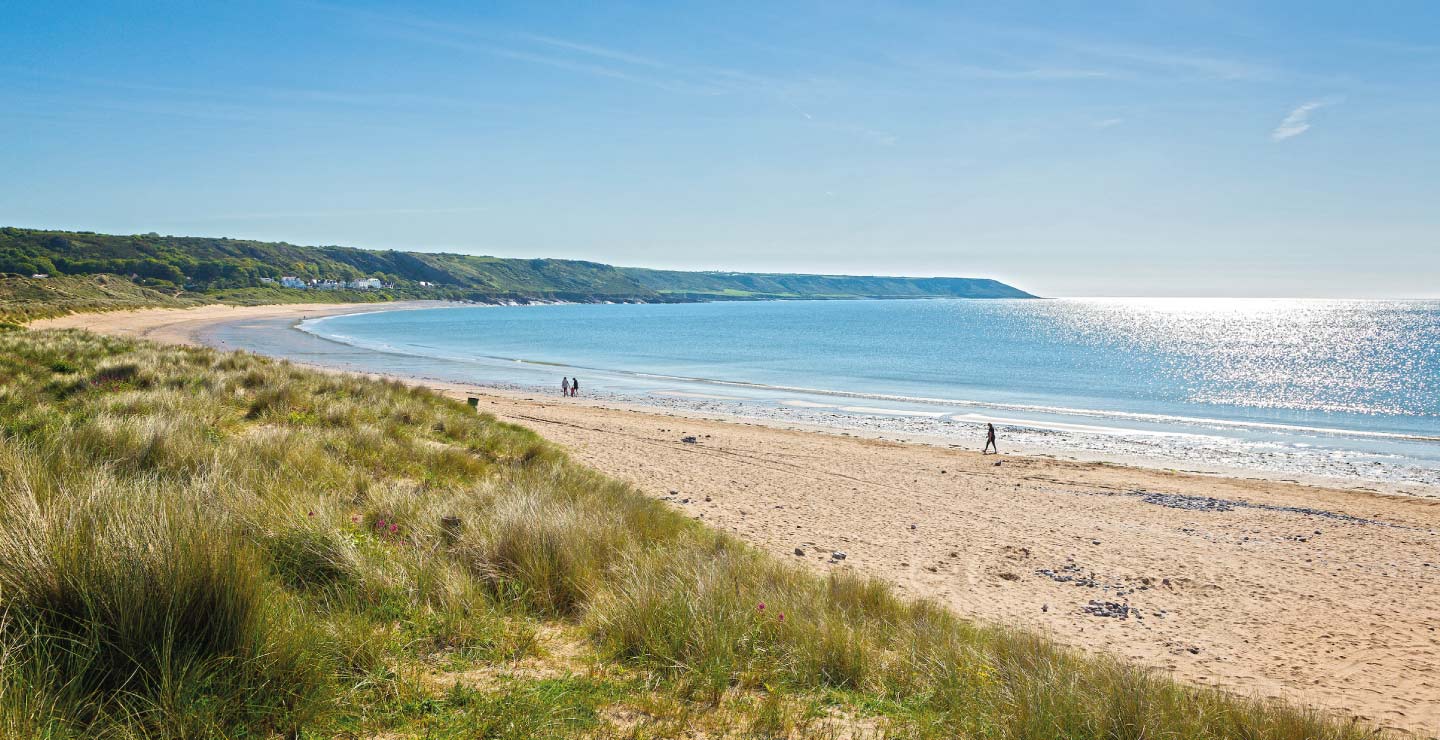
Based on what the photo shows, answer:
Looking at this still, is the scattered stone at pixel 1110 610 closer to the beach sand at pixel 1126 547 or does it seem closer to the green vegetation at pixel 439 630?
the beach sand at pixel 1126 547

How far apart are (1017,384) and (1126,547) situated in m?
35.9

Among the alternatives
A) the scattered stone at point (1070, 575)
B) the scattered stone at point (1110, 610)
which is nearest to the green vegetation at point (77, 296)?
the scattered stone at point (1070, 575)

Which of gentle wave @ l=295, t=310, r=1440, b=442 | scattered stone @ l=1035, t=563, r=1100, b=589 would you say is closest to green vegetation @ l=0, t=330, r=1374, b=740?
scattered stone @ l=1035, t=563, r=1100, b=589

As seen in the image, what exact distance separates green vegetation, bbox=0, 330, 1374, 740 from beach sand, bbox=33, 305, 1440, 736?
3501 mm

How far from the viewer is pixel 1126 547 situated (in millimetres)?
13016

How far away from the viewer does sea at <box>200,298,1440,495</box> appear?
26.5m

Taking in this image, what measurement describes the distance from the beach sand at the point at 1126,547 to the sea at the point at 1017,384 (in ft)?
18.7

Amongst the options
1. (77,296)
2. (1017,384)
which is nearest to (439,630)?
(1017,384)

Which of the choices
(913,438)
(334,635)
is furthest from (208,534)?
(913,438)

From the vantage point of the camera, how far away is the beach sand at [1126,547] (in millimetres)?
8461

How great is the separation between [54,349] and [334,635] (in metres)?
20.6

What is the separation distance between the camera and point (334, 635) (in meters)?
3.86

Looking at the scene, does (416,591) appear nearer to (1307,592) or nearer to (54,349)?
(1307,592)

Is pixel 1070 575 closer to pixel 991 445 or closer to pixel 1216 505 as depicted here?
pixel 1216 505
